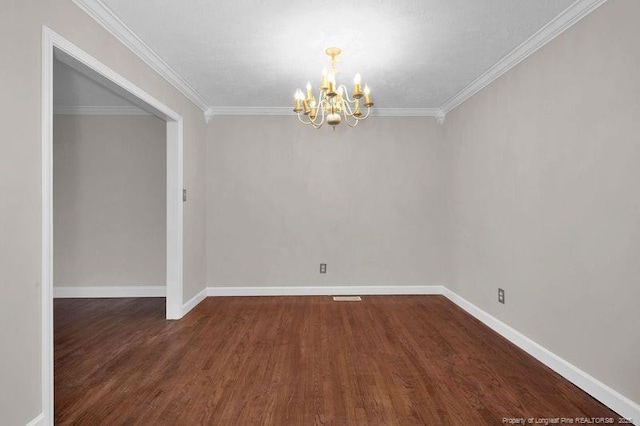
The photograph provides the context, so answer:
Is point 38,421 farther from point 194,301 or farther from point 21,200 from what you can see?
point 194,301

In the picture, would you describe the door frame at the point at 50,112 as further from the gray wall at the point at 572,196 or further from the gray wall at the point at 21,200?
the gray wall at the point at 572,196

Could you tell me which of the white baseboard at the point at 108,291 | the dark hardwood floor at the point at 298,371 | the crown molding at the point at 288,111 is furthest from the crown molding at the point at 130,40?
the white baseboard at the point at 108,291

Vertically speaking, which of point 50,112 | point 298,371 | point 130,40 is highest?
point 130,40

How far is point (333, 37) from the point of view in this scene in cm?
290

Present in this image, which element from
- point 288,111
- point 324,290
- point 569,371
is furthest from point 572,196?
point 288,111

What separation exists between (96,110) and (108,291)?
252cm

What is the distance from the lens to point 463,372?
2.69 metres

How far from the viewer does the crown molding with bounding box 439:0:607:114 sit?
7.93ft

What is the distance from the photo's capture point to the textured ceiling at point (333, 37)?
247 centimetres

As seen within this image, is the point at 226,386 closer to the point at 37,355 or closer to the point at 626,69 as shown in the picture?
the point at 37,355

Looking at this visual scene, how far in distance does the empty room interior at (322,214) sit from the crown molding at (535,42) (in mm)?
20

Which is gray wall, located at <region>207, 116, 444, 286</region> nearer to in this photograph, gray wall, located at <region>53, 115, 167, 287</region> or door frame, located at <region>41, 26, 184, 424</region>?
gray wall, located at <region>53, 115, 167, 287</region>

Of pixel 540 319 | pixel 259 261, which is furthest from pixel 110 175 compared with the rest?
pixel 540 319

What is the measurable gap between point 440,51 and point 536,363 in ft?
8.85
